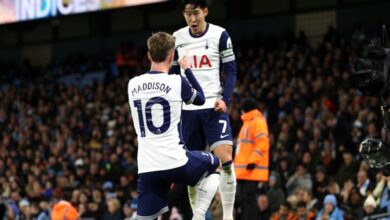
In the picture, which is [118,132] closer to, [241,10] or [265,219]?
[241,10]

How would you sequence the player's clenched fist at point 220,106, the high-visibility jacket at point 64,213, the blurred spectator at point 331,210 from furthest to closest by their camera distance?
the blurred spectator at point 331,210 < the high-visibility jacket at point 64,213 < the player's clenched fist at point 220,106

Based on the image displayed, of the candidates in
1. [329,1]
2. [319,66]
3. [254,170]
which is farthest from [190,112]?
[329,1]

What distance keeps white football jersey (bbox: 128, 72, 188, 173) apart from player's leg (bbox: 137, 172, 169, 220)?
0.30 feet

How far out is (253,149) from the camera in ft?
40.4

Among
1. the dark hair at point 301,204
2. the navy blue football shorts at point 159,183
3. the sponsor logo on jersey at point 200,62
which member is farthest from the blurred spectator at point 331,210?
the navy blue football shorts at point 159,183

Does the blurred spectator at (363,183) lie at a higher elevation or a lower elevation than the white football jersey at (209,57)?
lower

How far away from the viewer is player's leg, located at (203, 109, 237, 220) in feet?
29.9

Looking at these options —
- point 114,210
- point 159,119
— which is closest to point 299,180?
point 114,210

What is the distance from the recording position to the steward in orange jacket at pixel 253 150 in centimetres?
1208

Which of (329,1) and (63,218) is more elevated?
(329,1)

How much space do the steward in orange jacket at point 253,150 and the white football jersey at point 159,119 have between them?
410 centimetres

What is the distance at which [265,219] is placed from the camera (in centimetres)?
1505

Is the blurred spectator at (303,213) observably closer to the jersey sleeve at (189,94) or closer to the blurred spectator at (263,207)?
the blurred spectator at (263,207)

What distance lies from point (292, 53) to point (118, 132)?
5086 mm
